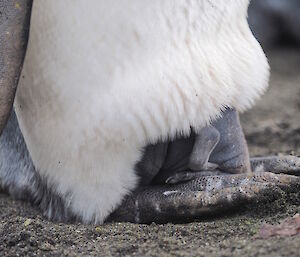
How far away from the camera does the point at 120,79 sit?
5.09 feet

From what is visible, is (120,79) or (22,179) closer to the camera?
(120,79)

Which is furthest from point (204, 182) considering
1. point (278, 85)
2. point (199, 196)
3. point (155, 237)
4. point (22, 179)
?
point (278, 85)

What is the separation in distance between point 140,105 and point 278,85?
2.21 m

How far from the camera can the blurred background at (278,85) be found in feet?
8.62

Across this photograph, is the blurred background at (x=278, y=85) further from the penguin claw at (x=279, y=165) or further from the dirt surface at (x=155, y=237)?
the dirt surface at (x=155, y=237)

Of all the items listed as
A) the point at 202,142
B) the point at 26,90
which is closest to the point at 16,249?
the point at 26,90

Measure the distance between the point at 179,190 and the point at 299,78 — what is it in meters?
2.27

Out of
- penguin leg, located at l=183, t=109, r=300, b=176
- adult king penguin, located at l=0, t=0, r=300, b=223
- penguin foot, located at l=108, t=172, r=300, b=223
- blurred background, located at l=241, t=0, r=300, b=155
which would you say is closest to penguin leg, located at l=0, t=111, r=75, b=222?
adult king penguin, located at l=0, t=0, r=300, b=223

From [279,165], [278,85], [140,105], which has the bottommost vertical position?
[278,85]

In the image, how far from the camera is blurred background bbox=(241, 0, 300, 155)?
2627mm

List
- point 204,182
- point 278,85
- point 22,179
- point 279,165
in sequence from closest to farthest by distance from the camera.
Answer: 1. point 204,182
2. point 279,165
3. point 22,179
4. point 278,85

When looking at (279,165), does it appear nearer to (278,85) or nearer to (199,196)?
(199,196)

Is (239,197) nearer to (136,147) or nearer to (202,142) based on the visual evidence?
(202,142)

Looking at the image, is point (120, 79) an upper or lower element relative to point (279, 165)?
upper
